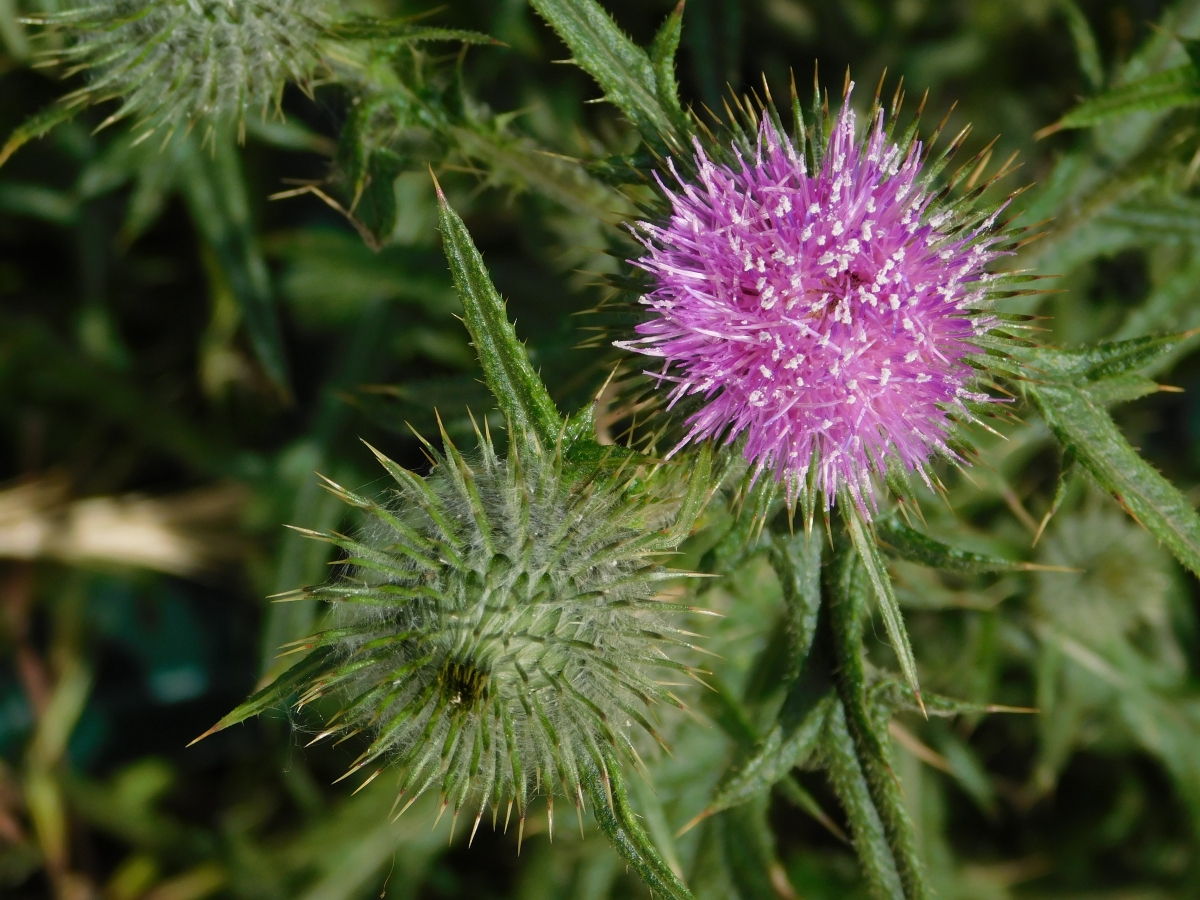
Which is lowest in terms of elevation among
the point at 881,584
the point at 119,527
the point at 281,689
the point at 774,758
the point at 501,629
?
the point at 119,527

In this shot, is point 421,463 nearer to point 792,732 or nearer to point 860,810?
point 792,732

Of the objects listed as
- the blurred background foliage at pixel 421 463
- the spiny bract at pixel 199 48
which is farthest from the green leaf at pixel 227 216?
the spiny bract at pixel 199 48

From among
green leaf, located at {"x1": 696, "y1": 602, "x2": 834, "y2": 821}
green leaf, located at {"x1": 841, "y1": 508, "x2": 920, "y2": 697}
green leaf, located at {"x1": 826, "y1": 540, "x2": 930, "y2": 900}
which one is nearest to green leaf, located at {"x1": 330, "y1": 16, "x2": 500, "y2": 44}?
green leaf, located at {"x1": 841, "y1": 508, "x2": 920, "y2": 697}

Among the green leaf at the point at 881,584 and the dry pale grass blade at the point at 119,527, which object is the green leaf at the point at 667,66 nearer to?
the green leaf at the point at 881,584

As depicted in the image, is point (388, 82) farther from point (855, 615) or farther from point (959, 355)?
point (855, 615)

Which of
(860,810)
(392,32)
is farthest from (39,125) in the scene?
(860,810)

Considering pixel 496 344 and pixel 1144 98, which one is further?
pixel 1144 98
